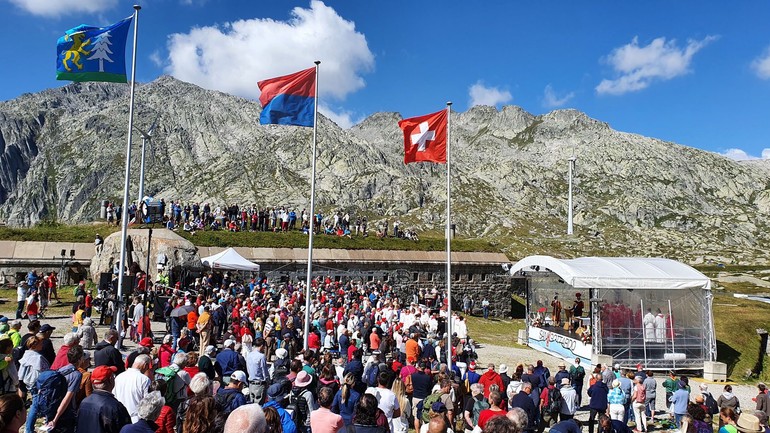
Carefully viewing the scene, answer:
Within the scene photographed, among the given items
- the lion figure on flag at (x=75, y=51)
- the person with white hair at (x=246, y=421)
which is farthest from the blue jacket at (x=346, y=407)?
the lion figure on flag at (x=75, y=51)

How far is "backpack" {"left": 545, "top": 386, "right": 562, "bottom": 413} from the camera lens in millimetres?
11531

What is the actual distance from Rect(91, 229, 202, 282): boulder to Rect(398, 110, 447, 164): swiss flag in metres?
14.4

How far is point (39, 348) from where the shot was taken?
8.55m

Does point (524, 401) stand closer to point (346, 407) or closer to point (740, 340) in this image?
point (346, 407)

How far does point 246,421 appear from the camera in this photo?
13.5ft

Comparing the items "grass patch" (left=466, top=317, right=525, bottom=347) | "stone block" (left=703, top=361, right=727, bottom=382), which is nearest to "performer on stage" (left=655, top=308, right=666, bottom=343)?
"stone block" (left=703, top=361, right=727, bottom=382)

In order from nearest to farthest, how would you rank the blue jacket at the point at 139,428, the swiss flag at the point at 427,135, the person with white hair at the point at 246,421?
1. the person with white hair at the point at 246,421
2. the blue jacket at the point at 139,428
3. the swiss flag at the point at 427,135

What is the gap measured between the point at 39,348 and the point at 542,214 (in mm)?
168314

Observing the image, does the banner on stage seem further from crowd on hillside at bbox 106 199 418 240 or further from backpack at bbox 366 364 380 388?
crowd on hillside at bbox 106 199 418 240

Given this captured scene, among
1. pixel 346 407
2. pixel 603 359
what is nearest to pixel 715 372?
pixel 603 359

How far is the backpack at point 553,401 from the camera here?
11.5m

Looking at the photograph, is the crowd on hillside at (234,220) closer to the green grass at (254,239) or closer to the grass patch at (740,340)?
the green grass at (254,239)

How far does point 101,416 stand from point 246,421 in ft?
7.57

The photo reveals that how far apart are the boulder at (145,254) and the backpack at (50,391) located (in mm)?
18450
